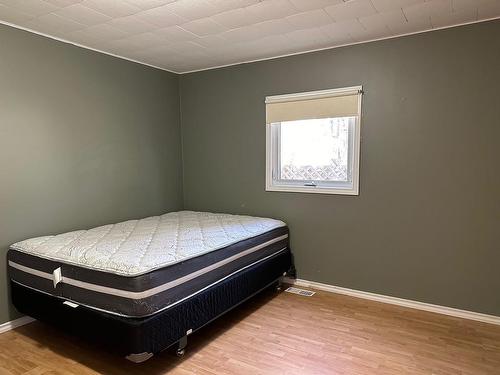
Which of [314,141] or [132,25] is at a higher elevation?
[132,25]

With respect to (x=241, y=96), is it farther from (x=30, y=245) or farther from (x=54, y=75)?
(x=30, y=245)

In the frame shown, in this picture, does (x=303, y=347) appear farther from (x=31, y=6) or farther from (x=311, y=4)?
(x=31, y=6)

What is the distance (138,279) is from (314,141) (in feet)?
7.17

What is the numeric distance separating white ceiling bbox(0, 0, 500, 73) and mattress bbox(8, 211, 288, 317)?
1.59m

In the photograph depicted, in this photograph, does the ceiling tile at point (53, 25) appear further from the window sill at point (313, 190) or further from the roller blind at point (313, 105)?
the window sill at point (313, 190)

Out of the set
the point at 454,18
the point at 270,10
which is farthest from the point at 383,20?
the point at 270,10

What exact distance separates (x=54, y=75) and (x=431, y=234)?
11.1ft

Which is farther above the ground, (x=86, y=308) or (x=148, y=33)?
(x=148, y=33)

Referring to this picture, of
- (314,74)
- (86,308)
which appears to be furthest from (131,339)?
(314,74)

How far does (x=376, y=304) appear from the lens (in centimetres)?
301

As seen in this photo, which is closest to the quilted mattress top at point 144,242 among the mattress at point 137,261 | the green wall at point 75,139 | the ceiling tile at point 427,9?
the mattress at point 137,261

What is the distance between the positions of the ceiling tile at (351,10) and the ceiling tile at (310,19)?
50mm

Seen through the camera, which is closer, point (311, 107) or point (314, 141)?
point (311, 107)

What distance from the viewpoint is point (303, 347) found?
91.4 inches
